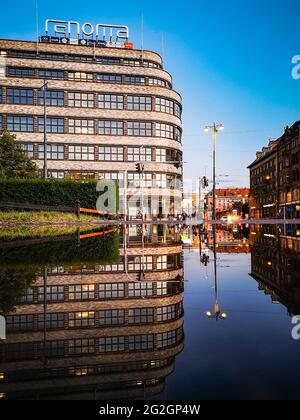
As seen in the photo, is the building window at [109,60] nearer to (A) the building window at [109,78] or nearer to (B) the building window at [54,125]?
(A) the building window at [109,78]

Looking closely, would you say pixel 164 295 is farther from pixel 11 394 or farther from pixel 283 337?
pixel 11 394

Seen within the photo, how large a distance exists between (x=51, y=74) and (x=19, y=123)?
28.8ft

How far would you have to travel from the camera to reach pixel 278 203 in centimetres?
6988

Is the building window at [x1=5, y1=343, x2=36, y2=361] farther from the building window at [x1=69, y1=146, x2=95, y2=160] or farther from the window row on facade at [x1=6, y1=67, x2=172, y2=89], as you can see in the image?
the window row on facade at [x1=6, y1=67, x2=172, y2=89]

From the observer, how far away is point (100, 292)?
6.47 metres

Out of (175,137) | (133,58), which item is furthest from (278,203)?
(133,58)

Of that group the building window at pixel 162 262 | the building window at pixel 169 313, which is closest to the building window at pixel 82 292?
the building window at pixel 169 313

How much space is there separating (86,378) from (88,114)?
52137mm

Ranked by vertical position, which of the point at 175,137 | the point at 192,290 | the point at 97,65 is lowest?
the point at 192,290

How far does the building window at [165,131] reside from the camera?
55906 millimetres

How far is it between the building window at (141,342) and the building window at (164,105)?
54.3 metres

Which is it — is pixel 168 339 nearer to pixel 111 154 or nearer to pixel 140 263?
pixel 140 263

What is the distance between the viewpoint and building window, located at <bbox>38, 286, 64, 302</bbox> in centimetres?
593
